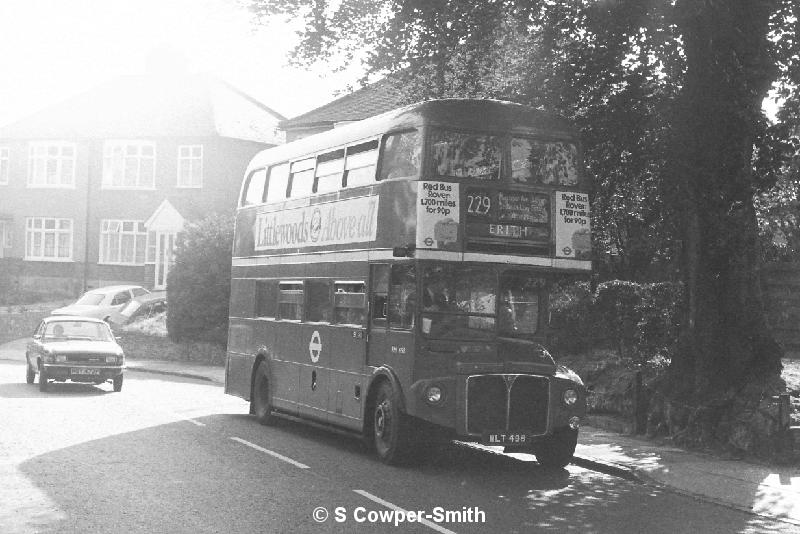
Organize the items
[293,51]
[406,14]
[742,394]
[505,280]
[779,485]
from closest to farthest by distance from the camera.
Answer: [779,485] → [505,280] → [742,394] → [406,14] → [293,51]

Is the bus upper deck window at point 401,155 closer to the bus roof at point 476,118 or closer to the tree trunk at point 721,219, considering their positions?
the bus roof at point 476,118

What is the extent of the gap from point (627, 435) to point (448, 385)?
5.07 metres

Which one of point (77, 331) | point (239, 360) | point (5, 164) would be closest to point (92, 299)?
point (5, 164)

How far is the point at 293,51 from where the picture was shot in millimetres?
18609

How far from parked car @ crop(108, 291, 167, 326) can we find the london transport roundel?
25.9 metres

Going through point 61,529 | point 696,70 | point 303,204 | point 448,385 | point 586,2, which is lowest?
point 61,529

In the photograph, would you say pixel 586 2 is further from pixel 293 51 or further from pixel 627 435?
pixel 627 435

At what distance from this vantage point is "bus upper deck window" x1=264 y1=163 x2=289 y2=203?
1830 centimetres

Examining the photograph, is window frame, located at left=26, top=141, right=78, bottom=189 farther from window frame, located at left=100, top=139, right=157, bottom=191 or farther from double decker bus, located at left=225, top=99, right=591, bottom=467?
double decker bus, located at left=225, top=99, right=591, bottom=467

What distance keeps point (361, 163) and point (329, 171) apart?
1282 mm

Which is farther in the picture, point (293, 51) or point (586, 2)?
point (293, 51)

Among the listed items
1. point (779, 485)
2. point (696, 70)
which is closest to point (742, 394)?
point (779, 485)

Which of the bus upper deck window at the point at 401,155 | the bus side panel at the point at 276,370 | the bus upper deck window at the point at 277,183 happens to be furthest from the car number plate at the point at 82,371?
the bus upper deck window at the point at 401,155

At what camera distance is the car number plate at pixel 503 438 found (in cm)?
1310
